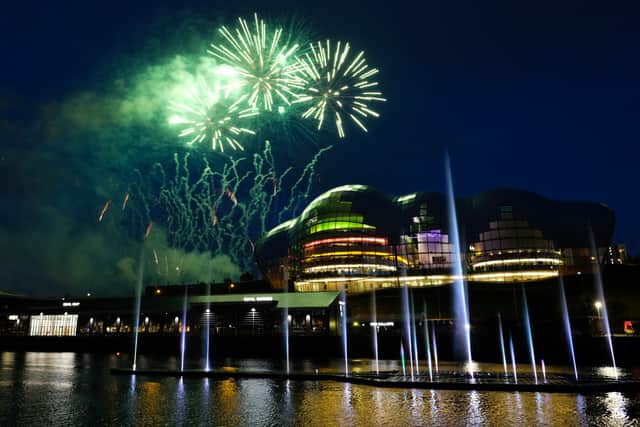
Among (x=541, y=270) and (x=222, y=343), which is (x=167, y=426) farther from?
(x=541, y=270)

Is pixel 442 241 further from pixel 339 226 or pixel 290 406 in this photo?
pixel 290 406

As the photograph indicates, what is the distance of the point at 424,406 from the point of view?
58.8 ft

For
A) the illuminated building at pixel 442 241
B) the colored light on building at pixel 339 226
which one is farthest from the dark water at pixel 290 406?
the colored light on building at pixel 339 226

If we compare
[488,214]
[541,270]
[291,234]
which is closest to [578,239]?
[541,270]

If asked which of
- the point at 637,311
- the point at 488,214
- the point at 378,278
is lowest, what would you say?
the point at 637,311

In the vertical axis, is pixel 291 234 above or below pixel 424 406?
above

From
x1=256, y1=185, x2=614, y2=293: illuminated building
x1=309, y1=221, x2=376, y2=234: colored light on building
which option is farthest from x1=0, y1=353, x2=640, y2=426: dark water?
x1=309, y1=221, x2=376, y2=234: colored light on building

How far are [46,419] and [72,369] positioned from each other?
74.5ft

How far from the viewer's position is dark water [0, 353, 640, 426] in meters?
15.4

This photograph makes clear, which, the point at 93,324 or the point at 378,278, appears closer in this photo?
the point at 93,324

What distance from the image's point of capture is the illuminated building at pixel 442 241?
88.7 metres

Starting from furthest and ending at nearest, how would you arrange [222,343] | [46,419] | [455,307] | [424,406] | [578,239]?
[578,239] → [455,307] → [222,343] → [424,406] → [46,419]

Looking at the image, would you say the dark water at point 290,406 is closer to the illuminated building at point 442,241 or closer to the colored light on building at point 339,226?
the illuminated building at point 442,241

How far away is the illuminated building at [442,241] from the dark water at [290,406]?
66447mm
